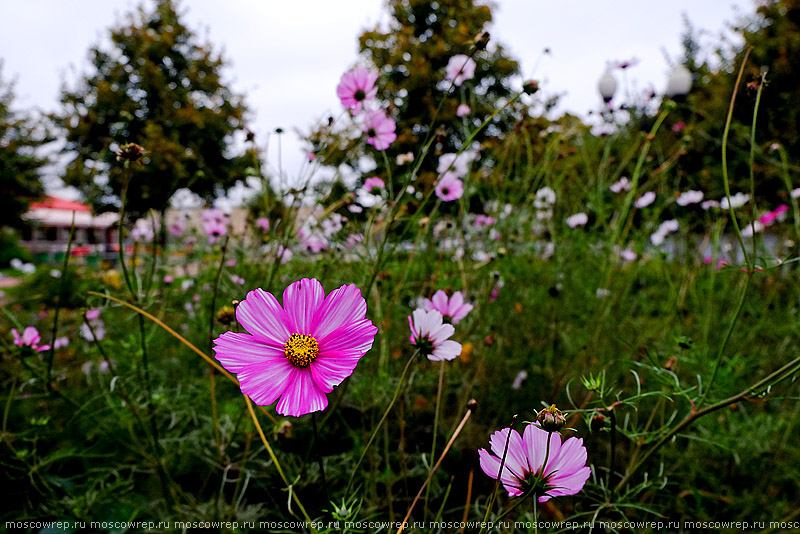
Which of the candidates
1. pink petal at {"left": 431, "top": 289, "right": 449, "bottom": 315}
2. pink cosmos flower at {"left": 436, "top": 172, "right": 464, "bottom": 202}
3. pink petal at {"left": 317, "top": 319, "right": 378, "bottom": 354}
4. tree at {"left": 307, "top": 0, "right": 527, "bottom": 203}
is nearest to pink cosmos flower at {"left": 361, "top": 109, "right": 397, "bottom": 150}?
pink cosmos flower at {"left": 436, "top": 172, "right": 464, "bottom": 202}

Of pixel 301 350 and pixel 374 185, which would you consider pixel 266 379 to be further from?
pixel 374 185

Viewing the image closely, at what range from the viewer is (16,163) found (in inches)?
351

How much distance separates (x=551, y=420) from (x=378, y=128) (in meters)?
0.62

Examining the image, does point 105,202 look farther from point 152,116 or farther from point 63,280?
point 63,280

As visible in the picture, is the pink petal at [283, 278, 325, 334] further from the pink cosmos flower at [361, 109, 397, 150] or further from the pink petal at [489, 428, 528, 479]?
the pink cosmos flower at [361, 109, 397, 150]

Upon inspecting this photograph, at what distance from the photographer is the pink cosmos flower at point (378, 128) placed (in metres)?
0.78

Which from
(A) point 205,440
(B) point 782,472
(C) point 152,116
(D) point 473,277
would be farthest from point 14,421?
(C) point 152,116

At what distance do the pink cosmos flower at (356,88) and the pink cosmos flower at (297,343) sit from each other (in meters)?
0.49

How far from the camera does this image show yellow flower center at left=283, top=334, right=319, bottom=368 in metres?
0.33

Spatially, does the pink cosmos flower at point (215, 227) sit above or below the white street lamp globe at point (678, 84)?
below

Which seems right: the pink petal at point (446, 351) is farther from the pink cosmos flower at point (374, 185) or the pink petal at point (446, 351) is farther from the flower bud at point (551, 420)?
the pink cosmos flower at point (374, 185)

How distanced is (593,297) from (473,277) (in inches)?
14.5

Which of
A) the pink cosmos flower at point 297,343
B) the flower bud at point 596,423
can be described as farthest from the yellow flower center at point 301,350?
the flower bud at point 596,423

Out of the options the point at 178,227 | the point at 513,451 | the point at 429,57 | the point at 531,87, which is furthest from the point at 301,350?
the point at 429,57
